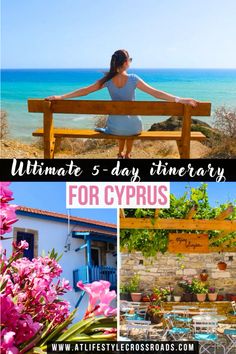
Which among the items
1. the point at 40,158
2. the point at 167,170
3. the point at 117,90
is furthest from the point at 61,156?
the point at 167,170

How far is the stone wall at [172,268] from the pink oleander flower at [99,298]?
268 centimetres

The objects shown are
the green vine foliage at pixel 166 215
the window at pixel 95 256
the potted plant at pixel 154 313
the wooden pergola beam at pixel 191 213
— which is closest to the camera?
the window at pixel 95 256

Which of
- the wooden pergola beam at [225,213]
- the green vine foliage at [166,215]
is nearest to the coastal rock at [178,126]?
the green vine foliage at [166,215]

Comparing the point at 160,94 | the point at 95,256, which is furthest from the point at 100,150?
the point at 95,256

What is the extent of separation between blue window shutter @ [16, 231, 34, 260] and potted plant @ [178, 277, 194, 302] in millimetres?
4124

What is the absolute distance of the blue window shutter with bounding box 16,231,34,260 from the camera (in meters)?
4.54

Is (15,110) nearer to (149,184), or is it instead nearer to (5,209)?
(149,184)

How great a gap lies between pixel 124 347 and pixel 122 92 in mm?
1698

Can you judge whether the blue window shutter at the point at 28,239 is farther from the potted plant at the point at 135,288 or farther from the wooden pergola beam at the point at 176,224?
the potted plant at the point at 135,288

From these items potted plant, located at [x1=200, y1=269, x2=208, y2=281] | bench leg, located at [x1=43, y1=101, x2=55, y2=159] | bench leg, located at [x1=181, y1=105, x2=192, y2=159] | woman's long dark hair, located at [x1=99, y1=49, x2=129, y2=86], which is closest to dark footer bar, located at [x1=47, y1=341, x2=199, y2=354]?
bench leg, located at [x1=181, y1=105, x2=192, y2=159]

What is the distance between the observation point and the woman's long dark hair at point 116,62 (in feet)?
17.5

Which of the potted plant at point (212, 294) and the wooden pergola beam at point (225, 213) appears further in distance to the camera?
the potted plant at point (212, 294)

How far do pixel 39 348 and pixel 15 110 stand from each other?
2025 mm

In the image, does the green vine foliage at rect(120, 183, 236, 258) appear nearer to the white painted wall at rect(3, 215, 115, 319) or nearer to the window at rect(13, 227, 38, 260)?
the white painted wall at rect(3, 215, 115, 319)
